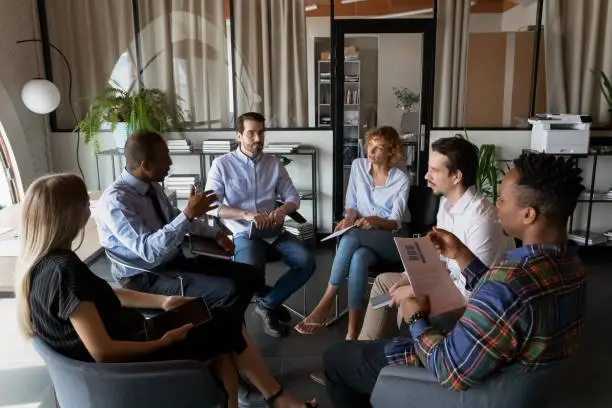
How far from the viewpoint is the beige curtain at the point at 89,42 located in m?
4.61

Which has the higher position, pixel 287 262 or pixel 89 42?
pixel 89 42

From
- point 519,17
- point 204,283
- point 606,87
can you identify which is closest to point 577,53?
point 606,87

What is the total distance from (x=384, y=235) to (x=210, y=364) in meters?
1.37

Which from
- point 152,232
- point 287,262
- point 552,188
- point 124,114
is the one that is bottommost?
point 287,262

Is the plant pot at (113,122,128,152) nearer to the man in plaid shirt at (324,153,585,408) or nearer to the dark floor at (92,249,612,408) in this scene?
the dark floor at (92,249,612,408)

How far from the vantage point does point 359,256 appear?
9.10 feet

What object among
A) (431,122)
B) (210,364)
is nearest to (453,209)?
(210,364)

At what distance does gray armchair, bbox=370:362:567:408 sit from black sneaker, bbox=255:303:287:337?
153cm

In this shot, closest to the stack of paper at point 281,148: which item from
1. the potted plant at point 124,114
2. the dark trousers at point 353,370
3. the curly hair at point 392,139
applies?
the potted plant at point 124,114

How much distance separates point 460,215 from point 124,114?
3.17 m

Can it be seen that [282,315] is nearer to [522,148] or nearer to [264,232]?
[264,232]

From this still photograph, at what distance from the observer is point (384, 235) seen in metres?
2.86

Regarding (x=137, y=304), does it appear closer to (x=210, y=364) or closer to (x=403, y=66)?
(x=210, y=364)

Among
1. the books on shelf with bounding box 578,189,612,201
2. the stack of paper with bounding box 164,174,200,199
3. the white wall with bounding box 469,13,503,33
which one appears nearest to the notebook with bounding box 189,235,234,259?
the stack of paper with bounding box 164,174,200,199
